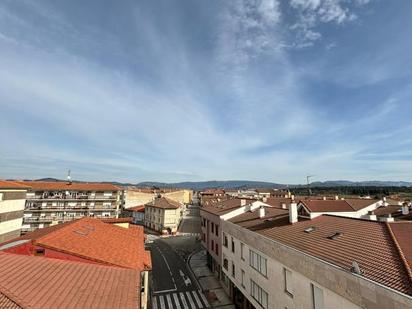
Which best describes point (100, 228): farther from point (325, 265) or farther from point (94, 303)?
point (325, 265)

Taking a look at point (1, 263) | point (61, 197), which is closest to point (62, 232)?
point (1, 263)

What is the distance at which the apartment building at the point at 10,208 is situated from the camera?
1699 inches

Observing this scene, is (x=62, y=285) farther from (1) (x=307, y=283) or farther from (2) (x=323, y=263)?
(1) (x=307, y=283)

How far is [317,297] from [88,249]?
17348mm

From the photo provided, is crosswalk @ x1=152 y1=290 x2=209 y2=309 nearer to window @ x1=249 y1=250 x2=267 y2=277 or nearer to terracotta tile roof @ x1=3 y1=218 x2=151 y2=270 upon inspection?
terracotta tile roof @ x1=3 y1=218 x2=151 y2=270

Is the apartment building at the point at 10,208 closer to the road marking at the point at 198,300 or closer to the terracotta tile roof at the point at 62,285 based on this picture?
the road marking at the point at 198,300

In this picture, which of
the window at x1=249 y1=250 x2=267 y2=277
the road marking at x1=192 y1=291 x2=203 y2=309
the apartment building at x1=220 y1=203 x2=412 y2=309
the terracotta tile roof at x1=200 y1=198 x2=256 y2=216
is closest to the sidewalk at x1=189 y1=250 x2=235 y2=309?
the road marking at x1=192 y1=291 x2=203 y2=309

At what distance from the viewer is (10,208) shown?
1775 inches

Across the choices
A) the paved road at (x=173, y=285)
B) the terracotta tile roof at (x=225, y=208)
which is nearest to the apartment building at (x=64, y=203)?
the paved road at (x=173, y=285)

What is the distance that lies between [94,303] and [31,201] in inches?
2793

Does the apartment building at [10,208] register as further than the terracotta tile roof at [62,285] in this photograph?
Yes

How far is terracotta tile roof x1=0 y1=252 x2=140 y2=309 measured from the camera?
11.8 meters

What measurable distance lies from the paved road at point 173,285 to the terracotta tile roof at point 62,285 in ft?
57.0

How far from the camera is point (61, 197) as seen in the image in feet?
241
